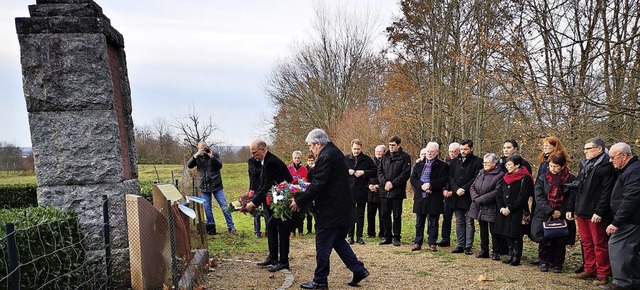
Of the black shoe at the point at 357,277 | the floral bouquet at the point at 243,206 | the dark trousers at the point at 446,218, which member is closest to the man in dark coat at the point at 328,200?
the black shoe at the point at 357,277

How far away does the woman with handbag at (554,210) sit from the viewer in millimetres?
6578

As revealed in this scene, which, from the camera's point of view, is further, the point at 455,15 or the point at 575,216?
the point at 455,15

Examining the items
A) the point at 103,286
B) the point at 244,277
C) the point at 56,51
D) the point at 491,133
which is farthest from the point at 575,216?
the point at 491,133

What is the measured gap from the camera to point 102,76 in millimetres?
5207

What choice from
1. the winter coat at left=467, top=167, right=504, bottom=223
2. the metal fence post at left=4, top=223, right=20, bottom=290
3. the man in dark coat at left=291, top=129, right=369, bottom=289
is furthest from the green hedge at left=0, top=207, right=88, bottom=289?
the winter coat at left=467, top=167, right=504, bottom=223

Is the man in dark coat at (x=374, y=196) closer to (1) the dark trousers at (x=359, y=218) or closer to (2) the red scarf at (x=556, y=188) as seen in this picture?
(1) the dark trousers at (x=359, y=218)

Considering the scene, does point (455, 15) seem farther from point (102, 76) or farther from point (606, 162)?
point (102, 76)

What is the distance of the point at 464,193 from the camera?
7980 millimetres

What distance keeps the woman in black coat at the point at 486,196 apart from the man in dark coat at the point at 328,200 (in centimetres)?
270

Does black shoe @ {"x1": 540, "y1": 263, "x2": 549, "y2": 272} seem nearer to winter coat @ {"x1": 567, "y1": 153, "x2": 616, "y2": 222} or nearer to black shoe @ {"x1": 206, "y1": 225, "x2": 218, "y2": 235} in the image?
winter coat @ {"x1": 567, "y1": 153, "x2": 616, "y2": 222}

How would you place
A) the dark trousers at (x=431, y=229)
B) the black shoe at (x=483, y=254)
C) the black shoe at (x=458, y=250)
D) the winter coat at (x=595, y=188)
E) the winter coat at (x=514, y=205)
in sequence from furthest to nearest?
the dark trousers at (x=431, y=229)
the black shoe at (x=458, y=250)
the black shoe at (x=483, y=254)
the winter coat at (x=514, y=205)
the winter coat at (x=595, y=188)

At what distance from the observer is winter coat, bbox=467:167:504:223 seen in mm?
7328

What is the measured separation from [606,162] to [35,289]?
6.31m

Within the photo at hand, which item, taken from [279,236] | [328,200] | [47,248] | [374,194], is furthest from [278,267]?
[47,248]
